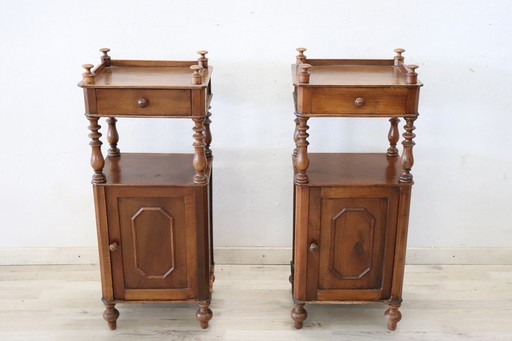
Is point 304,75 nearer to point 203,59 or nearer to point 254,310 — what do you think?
point 203,59

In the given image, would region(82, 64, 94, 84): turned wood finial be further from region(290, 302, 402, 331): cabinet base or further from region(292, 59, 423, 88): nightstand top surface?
region(290, 302, 402, 331): cabinet base

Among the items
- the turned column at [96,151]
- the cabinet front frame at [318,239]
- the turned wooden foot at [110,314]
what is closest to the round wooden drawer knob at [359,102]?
the cabinet front frame at [318,239]

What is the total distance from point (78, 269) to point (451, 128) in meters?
2.03

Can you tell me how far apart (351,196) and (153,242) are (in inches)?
33.6

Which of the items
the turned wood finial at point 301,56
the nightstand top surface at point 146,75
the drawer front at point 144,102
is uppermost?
the turned wood finial at point 301,56

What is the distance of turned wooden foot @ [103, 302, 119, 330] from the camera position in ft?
8.81

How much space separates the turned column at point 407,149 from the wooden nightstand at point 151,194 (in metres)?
0.79

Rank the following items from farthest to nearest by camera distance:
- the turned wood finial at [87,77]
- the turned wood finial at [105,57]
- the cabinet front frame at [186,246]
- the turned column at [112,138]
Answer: the turned column at [112,138], the turned wood finial at [105,57], the cabinet front frame at [186,246], the turned wood finial at [87,77]

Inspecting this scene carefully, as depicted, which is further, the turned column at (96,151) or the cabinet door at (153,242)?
the cabinet door at (153,242)

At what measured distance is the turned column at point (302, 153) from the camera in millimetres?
2385

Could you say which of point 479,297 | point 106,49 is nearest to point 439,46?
point 479,297

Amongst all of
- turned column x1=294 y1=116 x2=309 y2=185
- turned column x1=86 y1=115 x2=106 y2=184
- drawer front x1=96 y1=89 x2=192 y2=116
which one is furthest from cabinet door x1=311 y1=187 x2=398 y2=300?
turned column x1=86 y1=115 x2=106 y2=184

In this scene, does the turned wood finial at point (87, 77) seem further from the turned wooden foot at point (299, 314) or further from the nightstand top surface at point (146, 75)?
the turned wooden foot at point (299, 314)

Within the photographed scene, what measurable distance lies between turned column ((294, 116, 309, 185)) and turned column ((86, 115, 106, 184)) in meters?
0.78
